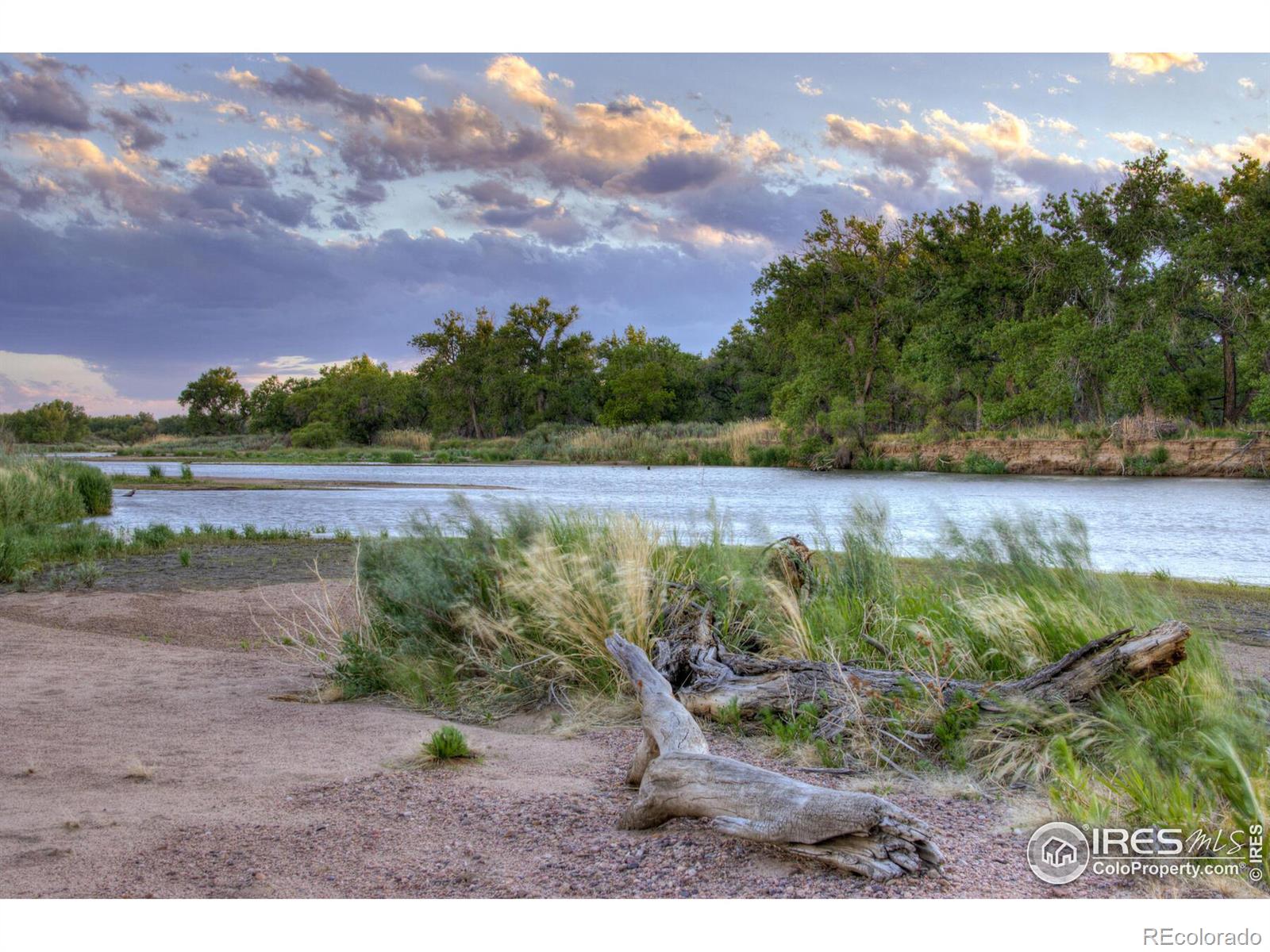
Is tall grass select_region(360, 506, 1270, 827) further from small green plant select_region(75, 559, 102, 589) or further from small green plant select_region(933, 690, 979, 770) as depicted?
small green plant select_region(75, 559, 102, 589)

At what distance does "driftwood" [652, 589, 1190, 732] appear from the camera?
4531mm

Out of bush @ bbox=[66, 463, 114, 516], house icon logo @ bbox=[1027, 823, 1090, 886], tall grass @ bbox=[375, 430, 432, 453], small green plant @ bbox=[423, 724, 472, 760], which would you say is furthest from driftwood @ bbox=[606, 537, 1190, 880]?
tall grass @ bbox=[375, 430, 432, 453]

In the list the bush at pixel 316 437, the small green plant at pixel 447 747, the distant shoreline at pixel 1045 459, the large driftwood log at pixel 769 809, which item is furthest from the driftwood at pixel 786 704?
the bush at pixel 316 437

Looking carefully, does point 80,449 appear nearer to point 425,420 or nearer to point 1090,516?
point 425,420

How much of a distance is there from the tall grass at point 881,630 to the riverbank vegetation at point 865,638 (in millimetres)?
16

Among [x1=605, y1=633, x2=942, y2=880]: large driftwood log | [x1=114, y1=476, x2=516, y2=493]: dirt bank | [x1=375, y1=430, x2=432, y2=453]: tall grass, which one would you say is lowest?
[x1=605, y1=633, x2=942, y2=880]: large driftwood log

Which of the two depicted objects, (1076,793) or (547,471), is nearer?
(1076,793)

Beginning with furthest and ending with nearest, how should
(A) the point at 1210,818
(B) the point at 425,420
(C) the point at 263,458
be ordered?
(B) the point at 425,420 < (C) the point at 263,458 < (A) the point at 1210,818

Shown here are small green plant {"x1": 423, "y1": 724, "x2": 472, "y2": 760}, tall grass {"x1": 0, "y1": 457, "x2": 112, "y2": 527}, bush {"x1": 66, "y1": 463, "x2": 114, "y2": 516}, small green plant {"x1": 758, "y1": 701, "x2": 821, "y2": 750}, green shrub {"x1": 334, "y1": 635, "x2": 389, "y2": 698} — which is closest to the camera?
small green plant {"x1": 423, "y1": 724, "x2": 472, "y2": 760}

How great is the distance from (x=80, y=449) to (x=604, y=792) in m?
82.4

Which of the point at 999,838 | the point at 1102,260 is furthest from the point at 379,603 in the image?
the point at 1102,260

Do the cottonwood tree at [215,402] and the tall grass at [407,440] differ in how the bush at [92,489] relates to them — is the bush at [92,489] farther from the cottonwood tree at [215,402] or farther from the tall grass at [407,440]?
the cottonwood tree at [215,402]

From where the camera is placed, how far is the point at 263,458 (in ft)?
199

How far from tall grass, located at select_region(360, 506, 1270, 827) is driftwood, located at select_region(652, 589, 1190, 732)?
11 cm
